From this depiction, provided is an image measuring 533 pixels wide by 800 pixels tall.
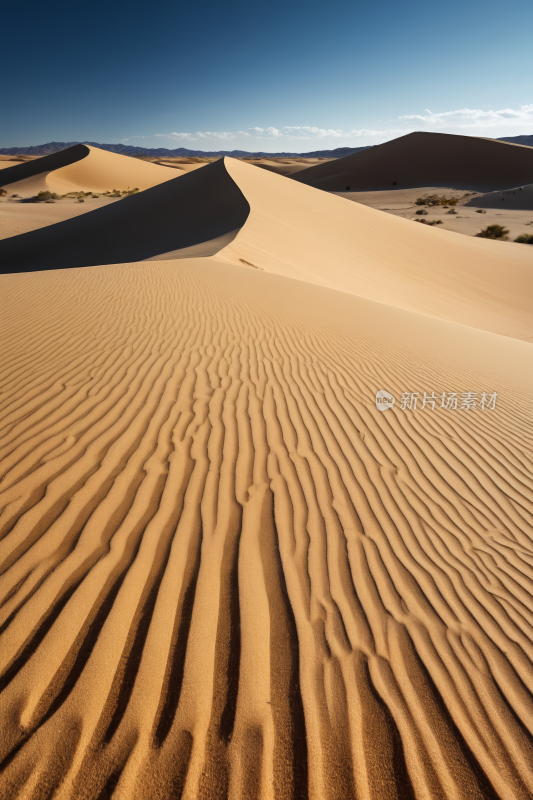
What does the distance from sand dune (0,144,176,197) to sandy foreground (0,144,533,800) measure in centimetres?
5207

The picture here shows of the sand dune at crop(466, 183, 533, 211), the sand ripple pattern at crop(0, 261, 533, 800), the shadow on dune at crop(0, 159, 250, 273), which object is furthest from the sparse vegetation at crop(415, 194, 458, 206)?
the sand ripple pattern at crop(0, 261, 533, 800)

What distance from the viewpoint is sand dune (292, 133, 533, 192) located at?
167 feet

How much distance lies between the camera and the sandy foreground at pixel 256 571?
166 centimetres

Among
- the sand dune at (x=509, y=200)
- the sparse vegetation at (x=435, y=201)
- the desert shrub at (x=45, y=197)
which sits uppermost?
the sand dune at (x=509, y=200)

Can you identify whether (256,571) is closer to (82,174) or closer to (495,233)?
(495,233)

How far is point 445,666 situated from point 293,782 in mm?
851

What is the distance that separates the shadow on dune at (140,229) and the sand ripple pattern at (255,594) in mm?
12258

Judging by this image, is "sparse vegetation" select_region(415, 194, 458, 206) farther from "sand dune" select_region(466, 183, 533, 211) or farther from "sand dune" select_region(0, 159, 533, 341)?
"sand dune" select_region(0, 159, 533, 341)

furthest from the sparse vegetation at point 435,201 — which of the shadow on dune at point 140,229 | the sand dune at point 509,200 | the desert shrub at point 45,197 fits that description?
the desert shrub at point 45,197

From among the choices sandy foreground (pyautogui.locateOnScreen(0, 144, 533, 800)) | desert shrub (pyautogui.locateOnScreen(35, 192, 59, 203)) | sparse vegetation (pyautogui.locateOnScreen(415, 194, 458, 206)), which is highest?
sandy foreground (pyautogui.locateOnScreen(0, 144, 533, 800))

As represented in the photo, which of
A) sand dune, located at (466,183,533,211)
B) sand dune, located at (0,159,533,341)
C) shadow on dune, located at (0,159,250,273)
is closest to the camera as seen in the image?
sand dune, located at (0,159,533,341)

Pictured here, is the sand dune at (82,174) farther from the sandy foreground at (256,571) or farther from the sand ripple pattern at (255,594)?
the sand ripple pattern at (255,594)

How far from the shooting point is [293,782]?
62.7 inches

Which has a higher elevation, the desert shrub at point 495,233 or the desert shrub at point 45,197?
the desert shrub at point 495,233
